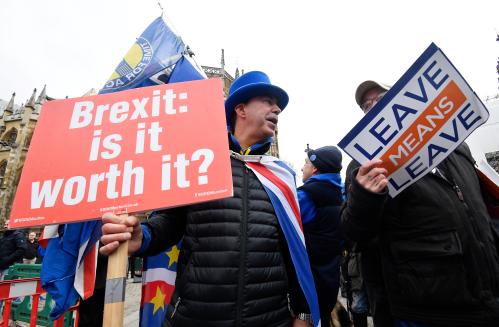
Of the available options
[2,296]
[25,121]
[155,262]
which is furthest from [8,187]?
[155,262]

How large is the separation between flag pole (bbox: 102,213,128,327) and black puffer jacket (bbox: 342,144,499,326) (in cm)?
105

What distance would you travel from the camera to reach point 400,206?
140 cm

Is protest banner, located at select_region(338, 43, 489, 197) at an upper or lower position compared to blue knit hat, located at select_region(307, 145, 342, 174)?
lower

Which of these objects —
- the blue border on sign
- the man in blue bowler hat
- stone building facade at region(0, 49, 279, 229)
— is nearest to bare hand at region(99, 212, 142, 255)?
the man in blue bowler hat

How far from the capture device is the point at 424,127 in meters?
1.26

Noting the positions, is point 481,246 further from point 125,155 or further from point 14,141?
point 14,141

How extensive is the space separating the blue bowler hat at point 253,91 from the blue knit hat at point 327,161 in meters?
0.76

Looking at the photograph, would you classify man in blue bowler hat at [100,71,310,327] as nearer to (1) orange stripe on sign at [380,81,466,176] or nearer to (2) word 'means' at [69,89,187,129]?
(2) word 'means' at [69,89,187,129]

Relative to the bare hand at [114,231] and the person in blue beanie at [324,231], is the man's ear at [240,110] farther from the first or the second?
the bare hand at [114,231]

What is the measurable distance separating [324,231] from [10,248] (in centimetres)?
762

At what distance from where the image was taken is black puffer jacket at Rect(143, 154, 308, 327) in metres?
1.27

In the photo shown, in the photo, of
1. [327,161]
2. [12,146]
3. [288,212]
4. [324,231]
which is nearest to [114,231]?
[288,212]

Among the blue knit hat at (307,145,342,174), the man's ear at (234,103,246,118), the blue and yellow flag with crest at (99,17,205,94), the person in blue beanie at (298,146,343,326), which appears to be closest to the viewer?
the person in blue beanie at (298,146,343,326)

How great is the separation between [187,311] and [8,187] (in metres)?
40.4
